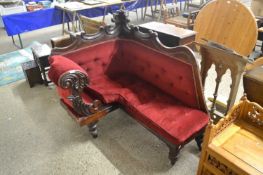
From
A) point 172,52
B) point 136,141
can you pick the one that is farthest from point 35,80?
point 172,52

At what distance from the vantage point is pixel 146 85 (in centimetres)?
199

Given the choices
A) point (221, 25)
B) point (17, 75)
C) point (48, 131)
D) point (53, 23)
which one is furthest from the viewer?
point (53, 23)

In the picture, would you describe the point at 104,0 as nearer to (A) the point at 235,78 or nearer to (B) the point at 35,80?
(B) the point at 35,80

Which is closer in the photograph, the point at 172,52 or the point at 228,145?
the point at 228,145

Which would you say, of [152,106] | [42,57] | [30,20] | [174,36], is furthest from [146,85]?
[30,20]

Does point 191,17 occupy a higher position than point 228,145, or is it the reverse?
point 191,17

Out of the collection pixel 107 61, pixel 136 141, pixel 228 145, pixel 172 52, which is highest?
pixel 172 52

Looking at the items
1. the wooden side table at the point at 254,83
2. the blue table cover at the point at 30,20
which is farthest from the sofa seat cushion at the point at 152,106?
the blue table cover at the point at 30,20

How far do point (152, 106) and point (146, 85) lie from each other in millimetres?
322

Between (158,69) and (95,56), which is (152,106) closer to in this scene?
(158,69)

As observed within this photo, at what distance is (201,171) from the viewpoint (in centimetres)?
136

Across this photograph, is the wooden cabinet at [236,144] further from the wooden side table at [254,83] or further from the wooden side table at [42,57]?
the wooden side table at [42,57]

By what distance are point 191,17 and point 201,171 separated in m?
2.77

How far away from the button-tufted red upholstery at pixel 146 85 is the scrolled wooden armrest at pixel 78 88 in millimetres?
131
